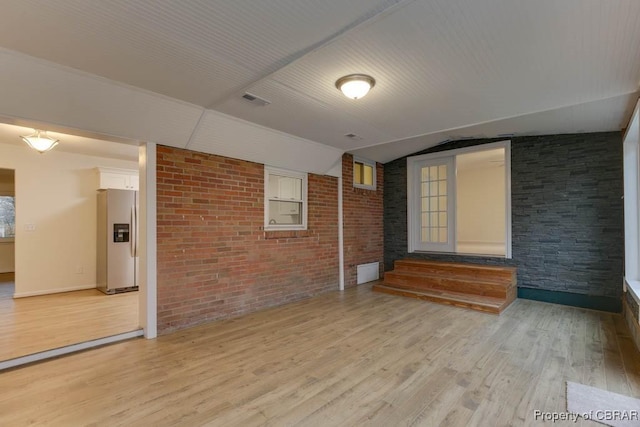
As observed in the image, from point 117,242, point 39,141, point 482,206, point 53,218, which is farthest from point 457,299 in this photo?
point 53,218

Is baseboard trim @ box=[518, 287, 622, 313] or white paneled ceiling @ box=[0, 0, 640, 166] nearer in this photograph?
white paneled ceiling @ box=[0, 0, 640, 166]

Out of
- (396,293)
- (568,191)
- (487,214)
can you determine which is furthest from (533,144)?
(487,214)

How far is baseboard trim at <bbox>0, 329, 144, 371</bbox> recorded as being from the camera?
8.68ft

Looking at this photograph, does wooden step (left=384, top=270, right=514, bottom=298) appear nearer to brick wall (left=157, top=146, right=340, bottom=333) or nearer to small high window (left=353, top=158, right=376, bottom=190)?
brick wall (left=157, top=146, right=340, bottom=333)

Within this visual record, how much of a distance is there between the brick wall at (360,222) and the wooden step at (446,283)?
2.33ft

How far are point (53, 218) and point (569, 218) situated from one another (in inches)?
341

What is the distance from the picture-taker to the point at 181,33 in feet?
6.54

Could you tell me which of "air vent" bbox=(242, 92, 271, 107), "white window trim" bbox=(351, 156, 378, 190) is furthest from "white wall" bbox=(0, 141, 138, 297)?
"white window trim" bbox=(351, 156, 378, 190)

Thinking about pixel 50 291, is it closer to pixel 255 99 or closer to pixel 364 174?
pixel 255 99

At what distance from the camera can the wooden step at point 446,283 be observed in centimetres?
454

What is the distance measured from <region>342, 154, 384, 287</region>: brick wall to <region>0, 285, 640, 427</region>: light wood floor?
2172 millimetres

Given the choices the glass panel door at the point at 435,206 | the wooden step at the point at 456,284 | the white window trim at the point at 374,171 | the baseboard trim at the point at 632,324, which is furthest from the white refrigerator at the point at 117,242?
the baseboard trim at the point at 632,324

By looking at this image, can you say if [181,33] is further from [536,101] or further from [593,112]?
[593,112]

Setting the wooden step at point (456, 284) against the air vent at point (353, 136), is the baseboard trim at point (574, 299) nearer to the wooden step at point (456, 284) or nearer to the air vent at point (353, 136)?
the wooden step at point (456, 284)
